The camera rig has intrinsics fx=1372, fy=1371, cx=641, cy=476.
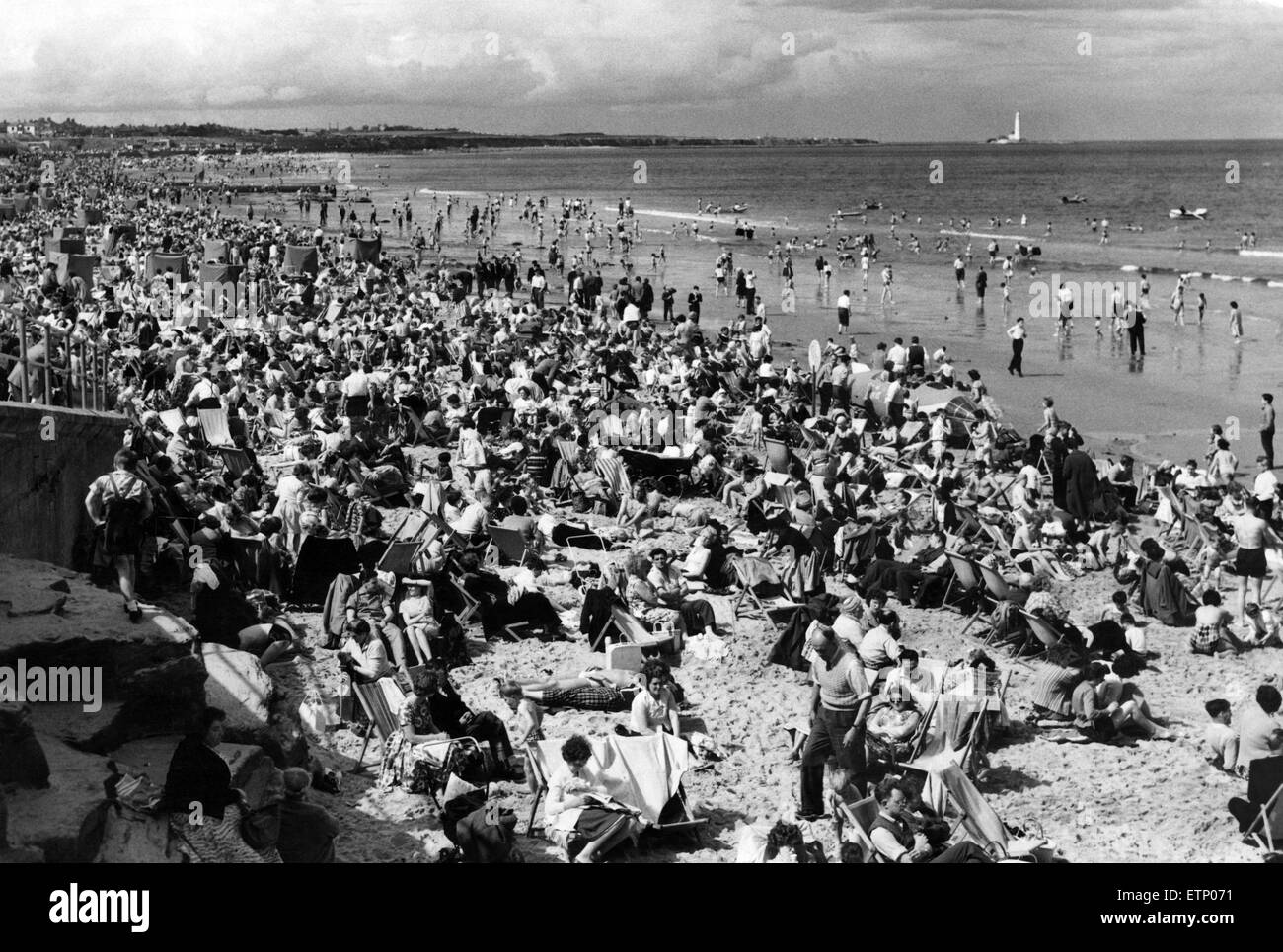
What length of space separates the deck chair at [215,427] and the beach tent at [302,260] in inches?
718

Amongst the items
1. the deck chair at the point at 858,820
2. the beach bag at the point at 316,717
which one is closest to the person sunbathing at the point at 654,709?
the deck chair at the point at 858,820

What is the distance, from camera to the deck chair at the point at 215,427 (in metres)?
14.7

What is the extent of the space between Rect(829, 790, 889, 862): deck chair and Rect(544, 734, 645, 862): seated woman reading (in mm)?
1116

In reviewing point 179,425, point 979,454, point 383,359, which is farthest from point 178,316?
point 979,454

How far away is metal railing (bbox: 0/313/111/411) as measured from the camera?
1156cm

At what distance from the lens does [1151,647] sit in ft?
36.2

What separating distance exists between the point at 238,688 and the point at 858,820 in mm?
3779

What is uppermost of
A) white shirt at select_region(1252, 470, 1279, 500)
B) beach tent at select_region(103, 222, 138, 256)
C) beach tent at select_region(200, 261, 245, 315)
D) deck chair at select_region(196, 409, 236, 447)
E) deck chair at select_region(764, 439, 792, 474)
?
beach tent at select_region(103, 222, 138, 256)

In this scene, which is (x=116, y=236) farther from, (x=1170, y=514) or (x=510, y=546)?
(x=1170, y=514)

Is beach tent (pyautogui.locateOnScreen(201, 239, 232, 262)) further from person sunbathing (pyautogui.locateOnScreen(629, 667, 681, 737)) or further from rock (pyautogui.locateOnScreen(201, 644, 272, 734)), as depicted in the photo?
person sunbathing (pyautogui.locateOnScreen(629, 667, 681, 737))

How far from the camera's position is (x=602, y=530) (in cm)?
1351

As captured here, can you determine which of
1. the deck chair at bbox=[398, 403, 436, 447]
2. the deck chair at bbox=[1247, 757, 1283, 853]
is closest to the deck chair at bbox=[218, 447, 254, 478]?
the deck chair at bbox=[398, 403, 436, 447]

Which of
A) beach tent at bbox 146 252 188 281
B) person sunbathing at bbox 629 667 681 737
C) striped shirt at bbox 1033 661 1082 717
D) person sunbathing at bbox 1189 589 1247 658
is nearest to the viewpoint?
person sunbathing at bbox 629 667 681 737
